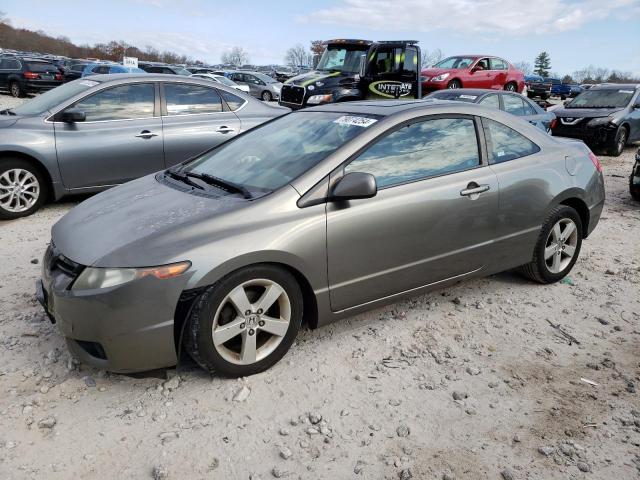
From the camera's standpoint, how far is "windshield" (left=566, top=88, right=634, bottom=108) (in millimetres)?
12422

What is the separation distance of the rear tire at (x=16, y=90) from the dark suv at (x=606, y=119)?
2118 centimetres

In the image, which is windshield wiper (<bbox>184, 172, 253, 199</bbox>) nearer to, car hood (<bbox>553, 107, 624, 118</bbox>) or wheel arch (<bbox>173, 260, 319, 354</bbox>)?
wheel arch (<bbox>173, 260, 319, 354</bbox>)

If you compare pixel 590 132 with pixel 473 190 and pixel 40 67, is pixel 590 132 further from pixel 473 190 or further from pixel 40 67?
pixel 40 67

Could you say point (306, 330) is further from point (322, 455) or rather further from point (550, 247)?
point (550, 247)

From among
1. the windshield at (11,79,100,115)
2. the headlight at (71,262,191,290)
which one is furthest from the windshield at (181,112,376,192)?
the windshield at (11,79,100,115)

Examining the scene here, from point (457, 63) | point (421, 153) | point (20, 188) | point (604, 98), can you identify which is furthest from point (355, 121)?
point (457, 63)

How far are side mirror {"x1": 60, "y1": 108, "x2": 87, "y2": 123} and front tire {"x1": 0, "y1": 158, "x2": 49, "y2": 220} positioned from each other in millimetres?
639

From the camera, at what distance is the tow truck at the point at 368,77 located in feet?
43.8

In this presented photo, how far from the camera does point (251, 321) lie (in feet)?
9.46

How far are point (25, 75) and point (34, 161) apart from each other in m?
19.7

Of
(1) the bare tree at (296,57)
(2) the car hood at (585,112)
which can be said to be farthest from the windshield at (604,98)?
(1) the bare tree at (296,57)

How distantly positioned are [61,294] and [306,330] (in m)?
1.53

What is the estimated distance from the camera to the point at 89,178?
605 centimetres

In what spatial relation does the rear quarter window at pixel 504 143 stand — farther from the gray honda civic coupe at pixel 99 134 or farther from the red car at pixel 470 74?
the red car at pixel 470 74
